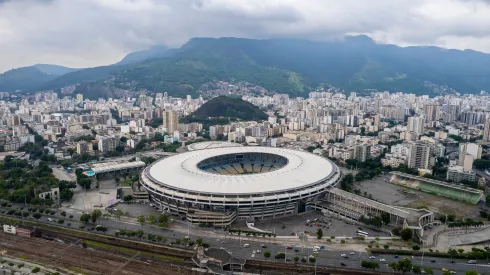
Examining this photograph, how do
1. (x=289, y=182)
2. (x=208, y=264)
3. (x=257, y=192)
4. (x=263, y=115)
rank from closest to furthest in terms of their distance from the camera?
(x=208, y=264)
(x=257, y=192)
(x=289, y=182)
(x=263, y=115)

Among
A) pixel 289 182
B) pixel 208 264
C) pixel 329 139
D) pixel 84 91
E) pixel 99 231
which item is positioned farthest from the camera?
pixel 84 91

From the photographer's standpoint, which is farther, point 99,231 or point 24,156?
point 24,156

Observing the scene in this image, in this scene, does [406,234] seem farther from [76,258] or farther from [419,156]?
[419,156]

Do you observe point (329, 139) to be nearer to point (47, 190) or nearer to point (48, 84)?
point (47, 190)

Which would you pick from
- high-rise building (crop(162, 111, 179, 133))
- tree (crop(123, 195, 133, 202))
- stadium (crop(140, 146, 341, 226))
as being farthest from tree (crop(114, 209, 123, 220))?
high-rise building (crop(162, 111, 179, 133))

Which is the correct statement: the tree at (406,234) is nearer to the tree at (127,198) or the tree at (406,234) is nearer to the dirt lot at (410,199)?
the dirt lot at (410,199)

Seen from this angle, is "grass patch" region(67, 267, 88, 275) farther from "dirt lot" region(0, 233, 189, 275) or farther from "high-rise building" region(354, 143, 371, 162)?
"high-rise building" region(354, 143, 371, 162)

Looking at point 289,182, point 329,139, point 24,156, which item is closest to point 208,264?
point 289,182

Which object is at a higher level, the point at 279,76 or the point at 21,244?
the point at 279,76
